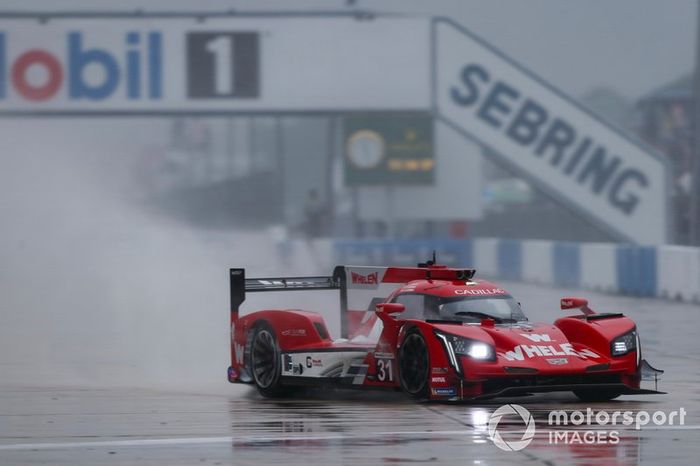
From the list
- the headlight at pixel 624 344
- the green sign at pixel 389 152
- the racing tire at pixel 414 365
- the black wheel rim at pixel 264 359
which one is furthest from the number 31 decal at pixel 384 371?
the green sign at pixel 389 152

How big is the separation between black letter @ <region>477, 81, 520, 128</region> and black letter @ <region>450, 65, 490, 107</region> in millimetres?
281

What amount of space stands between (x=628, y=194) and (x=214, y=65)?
10002mm

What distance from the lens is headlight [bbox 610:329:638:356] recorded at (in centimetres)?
1085

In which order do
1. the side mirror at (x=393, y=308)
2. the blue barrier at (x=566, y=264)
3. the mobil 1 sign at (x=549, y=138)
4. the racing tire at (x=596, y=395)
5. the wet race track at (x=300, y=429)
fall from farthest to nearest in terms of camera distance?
1. the mobil 1 sign at (x=549, y=138)
2. the blue barrier at (x=566, y=264)
3. the side mirror at (x=393, y=308)
4. the racing tire at (x=596, y=395)
5. the wet race track at (x=300, y=429)

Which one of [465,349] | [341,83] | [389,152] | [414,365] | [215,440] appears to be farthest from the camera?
[389,152]

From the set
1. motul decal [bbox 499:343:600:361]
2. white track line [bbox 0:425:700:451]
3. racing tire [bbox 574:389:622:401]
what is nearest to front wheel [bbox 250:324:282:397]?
motul decal [bbox 499:343:600:361]

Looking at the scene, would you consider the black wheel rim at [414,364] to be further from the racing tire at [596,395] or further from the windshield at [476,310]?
the racing tire at [596,395]

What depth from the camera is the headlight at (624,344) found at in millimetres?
10852

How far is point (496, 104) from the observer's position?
110ft

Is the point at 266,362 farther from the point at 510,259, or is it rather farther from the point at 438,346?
the point at 510,259

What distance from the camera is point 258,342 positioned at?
12445 mm

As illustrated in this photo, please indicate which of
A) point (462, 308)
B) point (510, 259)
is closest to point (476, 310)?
point (462, 308)

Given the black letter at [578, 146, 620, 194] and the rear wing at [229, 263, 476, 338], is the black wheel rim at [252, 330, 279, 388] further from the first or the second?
the black letter at [578, 146, 620, 194]

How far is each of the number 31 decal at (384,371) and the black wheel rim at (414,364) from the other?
0.17 meters
